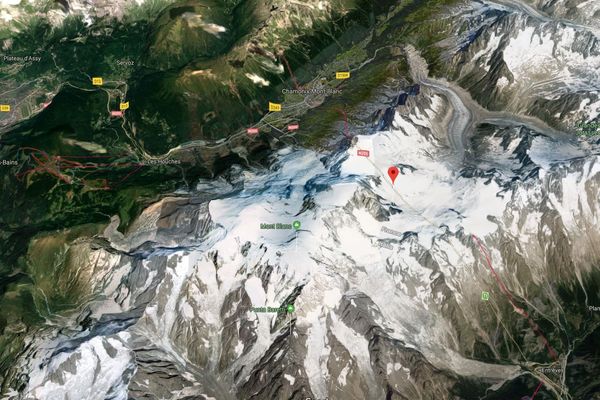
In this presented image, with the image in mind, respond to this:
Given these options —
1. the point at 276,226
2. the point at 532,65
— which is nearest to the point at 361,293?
the point at 276,226

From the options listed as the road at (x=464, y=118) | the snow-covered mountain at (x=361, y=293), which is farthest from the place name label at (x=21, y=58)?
the road at (x=464, y=118)

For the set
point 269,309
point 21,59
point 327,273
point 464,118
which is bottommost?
point 269,309

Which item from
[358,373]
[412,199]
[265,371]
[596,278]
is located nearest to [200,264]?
[265,371]

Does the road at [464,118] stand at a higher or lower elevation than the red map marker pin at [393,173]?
higher

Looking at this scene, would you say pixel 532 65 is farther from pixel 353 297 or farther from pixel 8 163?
A: pixel 8 163

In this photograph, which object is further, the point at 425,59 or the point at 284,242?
the point at 425,59

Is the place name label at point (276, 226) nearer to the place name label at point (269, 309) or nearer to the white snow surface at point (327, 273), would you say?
the white snow surface at point (327, 273)

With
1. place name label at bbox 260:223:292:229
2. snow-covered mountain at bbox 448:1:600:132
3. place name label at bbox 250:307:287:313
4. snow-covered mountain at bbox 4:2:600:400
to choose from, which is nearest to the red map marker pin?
snow-covered mountain at bbox 4:2:600:400

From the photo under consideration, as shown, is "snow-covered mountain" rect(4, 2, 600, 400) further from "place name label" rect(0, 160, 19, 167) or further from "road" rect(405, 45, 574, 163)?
"place name label" rect(0, 160, 19, 167)

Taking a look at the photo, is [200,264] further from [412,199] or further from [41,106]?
[41,106]

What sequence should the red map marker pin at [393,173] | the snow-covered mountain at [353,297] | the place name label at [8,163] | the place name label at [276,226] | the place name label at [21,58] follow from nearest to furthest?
1. the snow-covered mountain at [353,297]
2. the place name label at [276,226]
3. the red map marker pin at [393,173]
4. the place name label at [8,163]
5. the place name label at [21,58]

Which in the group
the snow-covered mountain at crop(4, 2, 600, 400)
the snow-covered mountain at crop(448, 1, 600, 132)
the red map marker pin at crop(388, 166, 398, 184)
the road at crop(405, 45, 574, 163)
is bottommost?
the snow-covered mountain at crop(4, 2, 600, 400)
